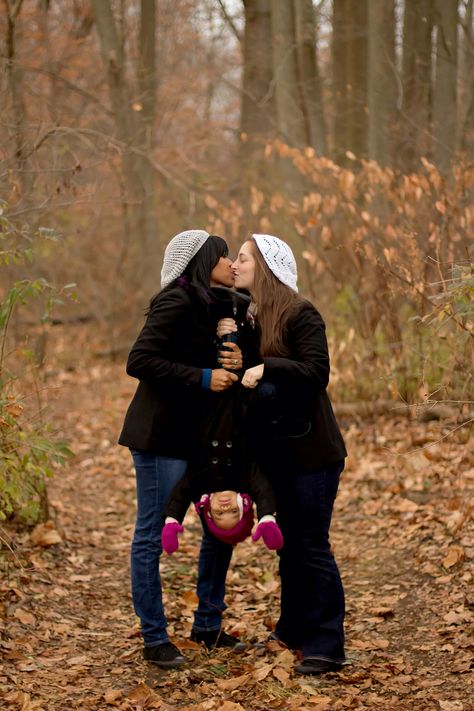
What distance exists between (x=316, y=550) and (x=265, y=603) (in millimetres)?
1332

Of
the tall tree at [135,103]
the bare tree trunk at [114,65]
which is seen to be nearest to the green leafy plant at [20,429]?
the tall tree at [135,103]

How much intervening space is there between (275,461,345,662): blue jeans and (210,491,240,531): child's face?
→ 0.30 metres

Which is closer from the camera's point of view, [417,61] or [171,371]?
[171,371]

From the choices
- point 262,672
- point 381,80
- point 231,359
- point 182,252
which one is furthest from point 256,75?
point 262,672

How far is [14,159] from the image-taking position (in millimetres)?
6863

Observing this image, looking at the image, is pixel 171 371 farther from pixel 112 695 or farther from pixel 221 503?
pixel 112 695

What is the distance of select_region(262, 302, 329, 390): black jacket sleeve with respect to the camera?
420 cm

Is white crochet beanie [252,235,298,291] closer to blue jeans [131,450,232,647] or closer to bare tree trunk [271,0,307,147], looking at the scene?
blue jeans [131,450,232,647]

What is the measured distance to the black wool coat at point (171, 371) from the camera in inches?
172

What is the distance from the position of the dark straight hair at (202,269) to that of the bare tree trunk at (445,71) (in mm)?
6568

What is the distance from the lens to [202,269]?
445 centimetres

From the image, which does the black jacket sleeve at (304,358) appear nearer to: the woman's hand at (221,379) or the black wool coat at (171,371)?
the woman's hand at (221,379)

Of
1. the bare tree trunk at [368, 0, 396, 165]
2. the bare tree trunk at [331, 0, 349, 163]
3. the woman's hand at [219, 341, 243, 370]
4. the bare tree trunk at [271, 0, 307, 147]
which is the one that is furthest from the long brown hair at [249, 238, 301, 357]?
the bare tree trunk at [331, 0, 349, 163]

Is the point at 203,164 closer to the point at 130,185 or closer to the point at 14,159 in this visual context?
the point at 130,185
